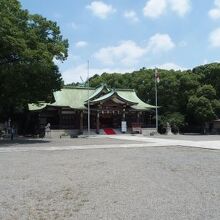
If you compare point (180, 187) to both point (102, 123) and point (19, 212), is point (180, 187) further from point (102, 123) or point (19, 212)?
point (102, 123)

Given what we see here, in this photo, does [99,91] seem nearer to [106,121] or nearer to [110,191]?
[106,121]

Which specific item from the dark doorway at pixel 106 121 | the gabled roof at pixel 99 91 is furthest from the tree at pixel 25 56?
the dark doorway at pixel 106 121

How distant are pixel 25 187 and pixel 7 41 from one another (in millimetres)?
21434

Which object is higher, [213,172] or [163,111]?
[163,111]

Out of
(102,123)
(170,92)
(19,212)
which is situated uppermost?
(170,92)

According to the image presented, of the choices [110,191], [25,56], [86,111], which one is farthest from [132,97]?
[110,191]

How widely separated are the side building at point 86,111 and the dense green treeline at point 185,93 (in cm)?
476

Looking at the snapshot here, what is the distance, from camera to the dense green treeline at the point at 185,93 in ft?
179

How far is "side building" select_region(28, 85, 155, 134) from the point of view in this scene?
49.5 meters

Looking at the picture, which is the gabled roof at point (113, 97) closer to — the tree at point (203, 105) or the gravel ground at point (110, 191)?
the tree at point (203, 105)

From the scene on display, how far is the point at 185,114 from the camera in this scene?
191 ft

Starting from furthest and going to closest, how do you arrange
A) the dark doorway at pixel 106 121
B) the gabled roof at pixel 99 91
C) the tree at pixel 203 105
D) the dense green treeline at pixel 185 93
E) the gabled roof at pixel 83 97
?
the dense green treeline at pixel 185 93, the tree at pixel 203 105, the dark doorway at pixel 106 121, the gabled roof at pixel 99 91, the gabled roof at pixel 83 97

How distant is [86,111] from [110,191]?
134ft

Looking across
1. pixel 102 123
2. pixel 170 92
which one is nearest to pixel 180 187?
pixel 102 123
